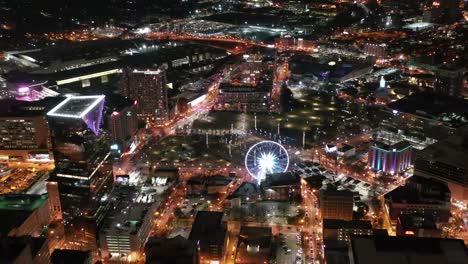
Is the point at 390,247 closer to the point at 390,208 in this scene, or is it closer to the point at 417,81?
the point at 390,208

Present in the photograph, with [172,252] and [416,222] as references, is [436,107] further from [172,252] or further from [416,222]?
[172,252]

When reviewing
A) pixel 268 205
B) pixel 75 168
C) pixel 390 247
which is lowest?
pixel 268 205

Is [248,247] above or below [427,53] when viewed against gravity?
below

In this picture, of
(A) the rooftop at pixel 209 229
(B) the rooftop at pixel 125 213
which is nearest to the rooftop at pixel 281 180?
(A) the rooftop at pixel 209 229

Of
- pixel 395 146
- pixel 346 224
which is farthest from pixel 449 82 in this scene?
pixel 346 224

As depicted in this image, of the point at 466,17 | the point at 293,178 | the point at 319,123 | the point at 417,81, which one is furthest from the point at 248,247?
the point at 466,17

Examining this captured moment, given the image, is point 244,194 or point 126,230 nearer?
point 126,230
